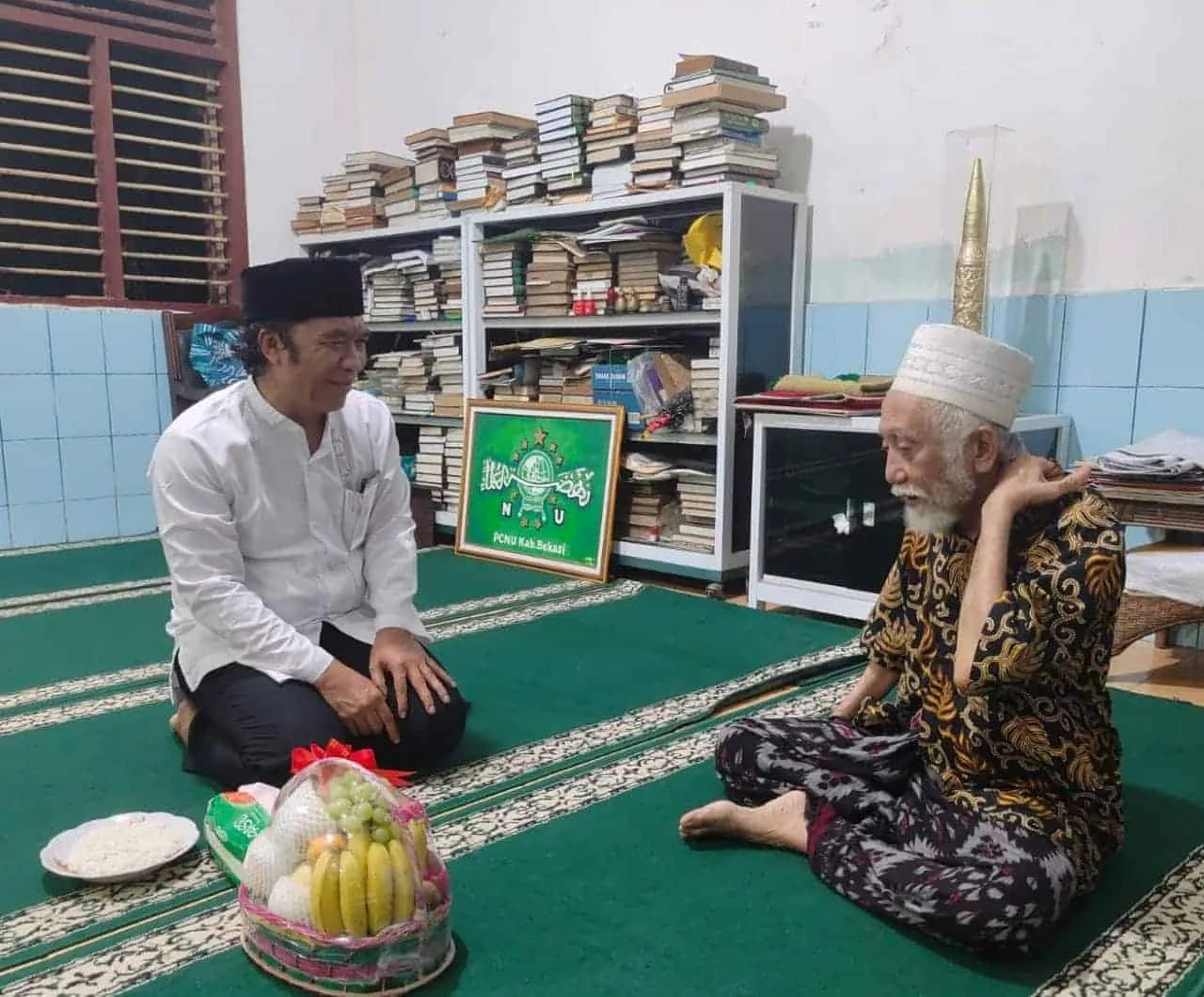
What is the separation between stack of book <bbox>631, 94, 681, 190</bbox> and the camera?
371 centimetres

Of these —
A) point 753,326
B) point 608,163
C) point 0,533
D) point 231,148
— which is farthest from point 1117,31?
point 0,533

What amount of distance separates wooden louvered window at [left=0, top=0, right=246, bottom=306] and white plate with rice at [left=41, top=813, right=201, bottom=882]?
3.51 meters

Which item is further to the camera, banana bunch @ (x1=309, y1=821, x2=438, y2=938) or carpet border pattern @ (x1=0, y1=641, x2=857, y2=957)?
carpet border pattern @ (x1=0, y1=641, x2=857, y2=957)

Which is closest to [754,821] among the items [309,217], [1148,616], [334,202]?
[1148,616]

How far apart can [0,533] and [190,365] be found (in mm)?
1099

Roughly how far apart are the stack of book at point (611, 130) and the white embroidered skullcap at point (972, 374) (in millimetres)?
2530

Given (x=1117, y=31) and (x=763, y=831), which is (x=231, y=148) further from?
(x=763, y=831)

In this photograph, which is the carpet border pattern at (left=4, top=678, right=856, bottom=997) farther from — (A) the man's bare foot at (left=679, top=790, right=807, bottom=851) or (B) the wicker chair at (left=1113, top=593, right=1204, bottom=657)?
(B) the wicker chair at (left=1113, top=593, right=1204, bottom=657)

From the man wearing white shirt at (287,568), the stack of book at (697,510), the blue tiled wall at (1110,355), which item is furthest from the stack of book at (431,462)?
the man wearing white shirt at (287,568)

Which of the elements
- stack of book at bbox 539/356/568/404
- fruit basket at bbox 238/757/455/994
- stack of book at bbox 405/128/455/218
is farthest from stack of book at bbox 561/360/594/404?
fruit basket at bbox 238/757/455/994

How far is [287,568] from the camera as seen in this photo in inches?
86.9

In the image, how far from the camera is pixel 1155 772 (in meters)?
2.15

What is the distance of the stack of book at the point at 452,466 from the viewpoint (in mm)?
4598

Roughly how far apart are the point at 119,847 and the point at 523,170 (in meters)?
3.20
